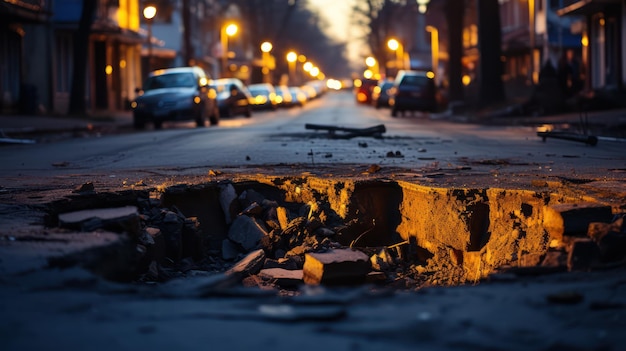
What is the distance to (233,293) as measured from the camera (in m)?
4.18

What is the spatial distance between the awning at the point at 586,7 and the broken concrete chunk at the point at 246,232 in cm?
2707

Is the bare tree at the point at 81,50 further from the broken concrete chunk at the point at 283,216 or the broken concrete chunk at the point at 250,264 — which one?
the broken concrete chunk at the point at 250,264

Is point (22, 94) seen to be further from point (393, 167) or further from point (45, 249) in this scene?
point (45, 249)

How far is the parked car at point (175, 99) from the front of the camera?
25797 millimetres

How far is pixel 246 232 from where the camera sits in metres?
7.73

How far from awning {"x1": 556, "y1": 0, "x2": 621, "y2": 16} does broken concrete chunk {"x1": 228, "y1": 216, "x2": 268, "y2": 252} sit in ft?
88.8

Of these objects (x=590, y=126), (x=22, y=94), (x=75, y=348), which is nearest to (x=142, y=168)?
(x=75, y=348)

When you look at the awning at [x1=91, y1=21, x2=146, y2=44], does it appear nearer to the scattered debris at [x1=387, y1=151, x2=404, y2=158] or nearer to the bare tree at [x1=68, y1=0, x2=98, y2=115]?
the bare tree at [x1=68, y1=0, x2=98, y2=115]

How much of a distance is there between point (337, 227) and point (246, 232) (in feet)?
2.63

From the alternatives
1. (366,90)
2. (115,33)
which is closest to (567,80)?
(115,33)

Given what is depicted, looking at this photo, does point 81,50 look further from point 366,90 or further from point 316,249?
point 366,90

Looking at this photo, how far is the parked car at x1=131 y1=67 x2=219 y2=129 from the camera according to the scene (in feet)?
84.6

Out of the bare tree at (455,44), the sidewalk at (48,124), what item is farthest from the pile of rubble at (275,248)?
the bare tree at (455,44)

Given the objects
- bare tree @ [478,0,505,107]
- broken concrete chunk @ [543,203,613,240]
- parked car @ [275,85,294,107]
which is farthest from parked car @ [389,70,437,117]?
broken concrete chunk @ [543,203,613,240]
